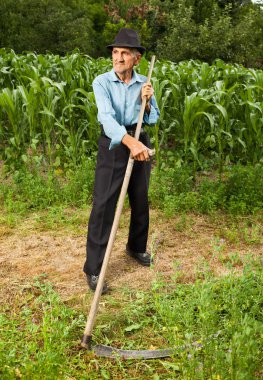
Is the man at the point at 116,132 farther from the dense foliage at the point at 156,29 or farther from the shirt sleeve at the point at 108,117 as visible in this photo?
the dense foliage at the point at 156,29

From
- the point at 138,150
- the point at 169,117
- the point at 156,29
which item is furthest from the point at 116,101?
the point at 156,29

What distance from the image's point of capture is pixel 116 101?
3.16 meters

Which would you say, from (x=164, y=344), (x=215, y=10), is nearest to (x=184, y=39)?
(x=215, y=10)

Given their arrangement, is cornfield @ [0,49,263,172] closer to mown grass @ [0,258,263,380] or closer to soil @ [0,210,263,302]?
soil @ [0,210,263,302]

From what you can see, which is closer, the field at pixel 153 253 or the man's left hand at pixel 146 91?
the field at pixel 153 253

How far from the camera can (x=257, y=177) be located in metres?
5.00

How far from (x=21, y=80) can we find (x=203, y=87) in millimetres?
2397

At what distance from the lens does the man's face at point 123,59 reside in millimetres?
3033

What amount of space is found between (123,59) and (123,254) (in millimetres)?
1658

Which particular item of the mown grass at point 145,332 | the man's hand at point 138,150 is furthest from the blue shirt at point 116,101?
the mown grass at point 145,332

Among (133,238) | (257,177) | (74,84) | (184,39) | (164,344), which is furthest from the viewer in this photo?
(184,39)

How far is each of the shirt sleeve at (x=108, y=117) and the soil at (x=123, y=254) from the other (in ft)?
2.89

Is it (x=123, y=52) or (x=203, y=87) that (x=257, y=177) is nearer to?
(x=203, y=87)

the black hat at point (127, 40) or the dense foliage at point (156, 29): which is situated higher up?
the black hat at point (127, 40)
